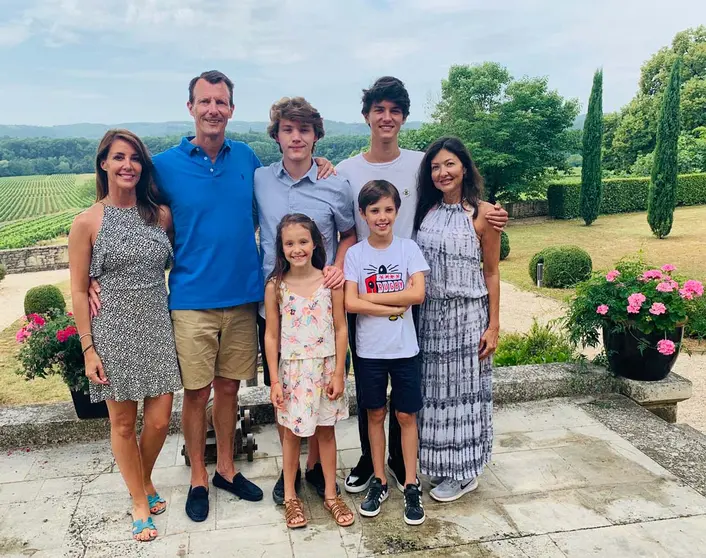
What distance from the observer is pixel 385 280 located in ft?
8.72

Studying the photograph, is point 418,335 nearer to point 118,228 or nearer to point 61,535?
point 118,228

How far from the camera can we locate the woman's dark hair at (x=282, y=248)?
2.60 meters

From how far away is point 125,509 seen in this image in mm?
2832

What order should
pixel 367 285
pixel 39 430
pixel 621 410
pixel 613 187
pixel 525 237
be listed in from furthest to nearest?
pixel 613 187 → pixel 525 237 → pixel 621 410 → pixel 39 430 → pixel 367 285

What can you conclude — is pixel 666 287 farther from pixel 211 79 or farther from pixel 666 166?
pixel 666 166

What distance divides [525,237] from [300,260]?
19246 mm

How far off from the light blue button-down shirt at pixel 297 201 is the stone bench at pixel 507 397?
1.38 meters

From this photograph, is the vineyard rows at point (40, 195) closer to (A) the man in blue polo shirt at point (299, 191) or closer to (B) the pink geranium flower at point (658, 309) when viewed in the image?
(A) the man in blue polo shirt at point (299, 191)

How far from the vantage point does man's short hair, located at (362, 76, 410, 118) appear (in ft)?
8.96

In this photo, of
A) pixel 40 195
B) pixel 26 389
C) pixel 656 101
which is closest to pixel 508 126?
pixel 656 101

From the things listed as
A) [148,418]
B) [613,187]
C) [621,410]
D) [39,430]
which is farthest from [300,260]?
[613,187]

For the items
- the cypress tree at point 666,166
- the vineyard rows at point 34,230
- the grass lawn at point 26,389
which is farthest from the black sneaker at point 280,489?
the vineyard rows at point 34,230

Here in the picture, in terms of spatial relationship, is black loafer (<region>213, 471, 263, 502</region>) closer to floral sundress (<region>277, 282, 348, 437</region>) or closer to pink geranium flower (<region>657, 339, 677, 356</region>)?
floral sundress (<region>277, 282, 348, 437</region>)

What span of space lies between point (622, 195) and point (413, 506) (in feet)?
87.3
